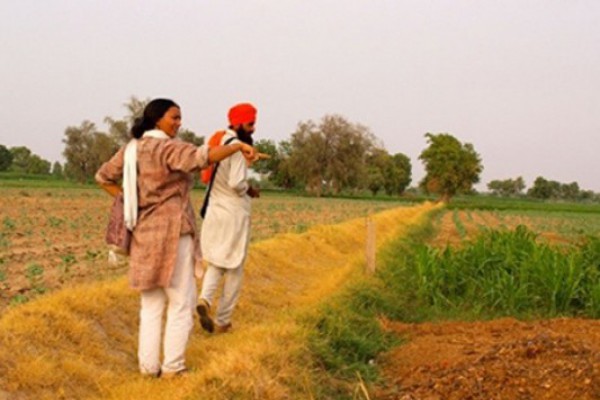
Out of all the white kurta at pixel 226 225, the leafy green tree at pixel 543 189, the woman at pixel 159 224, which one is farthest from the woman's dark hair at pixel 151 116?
the leafy green tree at pixel 543 189

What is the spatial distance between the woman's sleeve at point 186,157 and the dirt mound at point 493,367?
76.3 inches

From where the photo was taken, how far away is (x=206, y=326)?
593 cm

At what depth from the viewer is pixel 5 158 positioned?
10888 centimetres

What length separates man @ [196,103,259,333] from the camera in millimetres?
5988

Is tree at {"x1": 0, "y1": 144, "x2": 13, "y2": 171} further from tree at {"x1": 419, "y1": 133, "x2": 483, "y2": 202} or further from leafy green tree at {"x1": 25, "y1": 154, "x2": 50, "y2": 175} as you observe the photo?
tree at {"x1": 419, "y1": 133, "x2": 483, "y2": 202}

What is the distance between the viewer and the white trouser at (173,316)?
4664mm

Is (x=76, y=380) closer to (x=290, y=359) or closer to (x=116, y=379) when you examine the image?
(x=116, y=379)

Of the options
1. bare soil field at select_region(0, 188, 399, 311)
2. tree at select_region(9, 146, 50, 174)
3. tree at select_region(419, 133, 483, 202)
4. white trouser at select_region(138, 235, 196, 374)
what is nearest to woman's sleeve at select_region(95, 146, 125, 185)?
white trouser at select_region(138, 235, 196, 374)

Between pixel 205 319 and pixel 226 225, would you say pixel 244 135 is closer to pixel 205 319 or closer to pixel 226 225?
pixel 226 225

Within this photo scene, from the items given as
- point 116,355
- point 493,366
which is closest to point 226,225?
point 116,355

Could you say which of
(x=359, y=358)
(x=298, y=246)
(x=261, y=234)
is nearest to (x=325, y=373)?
(x=359, y=358)

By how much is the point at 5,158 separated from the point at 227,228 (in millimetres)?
112868

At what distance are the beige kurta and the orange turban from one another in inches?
54.9

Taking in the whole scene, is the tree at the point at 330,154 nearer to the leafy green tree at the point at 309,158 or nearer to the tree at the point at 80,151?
the leafy green tree at the point at 309,158
